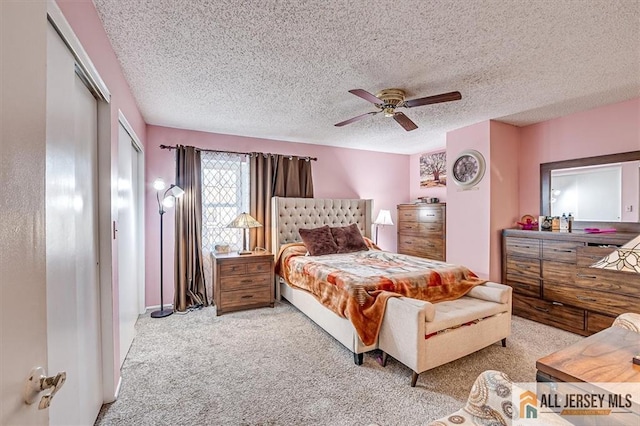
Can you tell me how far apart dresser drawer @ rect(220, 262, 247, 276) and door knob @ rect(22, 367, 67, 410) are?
307 cm

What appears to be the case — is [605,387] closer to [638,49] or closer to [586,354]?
[586,354]

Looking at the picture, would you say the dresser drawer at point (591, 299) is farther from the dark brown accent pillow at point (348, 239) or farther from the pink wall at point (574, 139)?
the dark brown accent pillow at point (348, 239)

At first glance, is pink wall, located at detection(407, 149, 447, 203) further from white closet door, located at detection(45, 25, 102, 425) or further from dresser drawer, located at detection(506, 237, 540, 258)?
white closet door, located at detection(45, 25, 102, 425)

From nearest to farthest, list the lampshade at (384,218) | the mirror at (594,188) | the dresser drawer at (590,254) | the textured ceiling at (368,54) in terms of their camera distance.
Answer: the textured ceiling at (368,54)
the dresser drawer at (590,254)
the mirror at (594,188)
the lampshade at (384,218)

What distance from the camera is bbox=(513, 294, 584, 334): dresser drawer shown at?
10.2 feet

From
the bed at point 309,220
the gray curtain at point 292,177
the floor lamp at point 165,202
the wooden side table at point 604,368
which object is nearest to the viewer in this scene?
the wooden side table at point 604,368

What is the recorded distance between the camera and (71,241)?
146 cm

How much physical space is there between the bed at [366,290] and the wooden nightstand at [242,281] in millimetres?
292

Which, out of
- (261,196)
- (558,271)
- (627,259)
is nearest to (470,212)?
(558,271)

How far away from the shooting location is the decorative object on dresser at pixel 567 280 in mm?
2854

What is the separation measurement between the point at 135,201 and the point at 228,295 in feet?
5.31

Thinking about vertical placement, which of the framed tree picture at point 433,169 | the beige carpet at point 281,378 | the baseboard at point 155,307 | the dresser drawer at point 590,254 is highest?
the framed tree picture at point 433,169

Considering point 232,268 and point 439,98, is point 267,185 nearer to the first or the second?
point 232,268

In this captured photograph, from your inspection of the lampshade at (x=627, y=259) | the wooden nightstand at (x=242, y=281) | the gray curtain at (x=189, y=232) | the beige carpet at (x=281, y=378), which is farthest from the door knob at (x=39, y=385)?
the gray curtain at (x=189, y=232)
